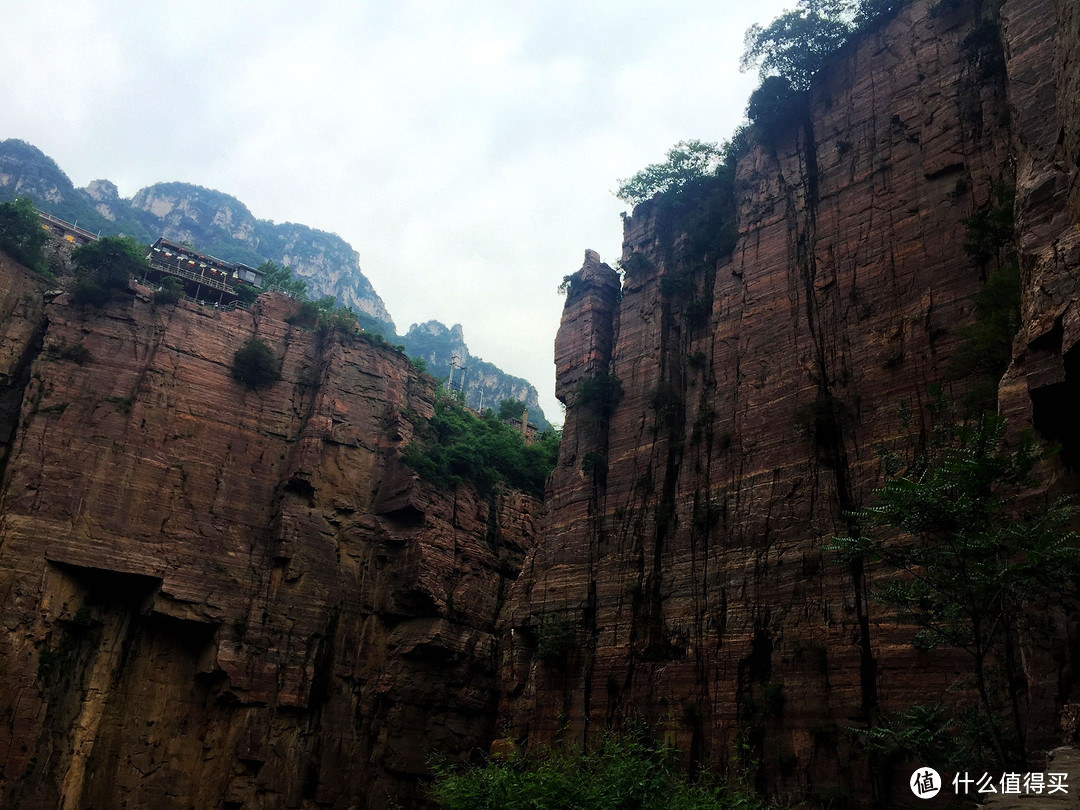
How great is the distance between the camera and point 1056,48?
603 inches

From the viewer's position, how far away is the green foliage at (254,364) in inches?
1441

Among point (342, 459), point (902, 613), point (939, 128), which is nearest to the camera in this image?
point (902, 613)

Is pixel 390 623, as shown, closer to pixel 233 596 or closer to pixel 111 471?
pixel 233 596

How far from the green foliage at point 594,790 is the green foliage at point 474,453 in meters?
17.9

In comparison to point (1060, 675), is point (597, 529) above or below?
above

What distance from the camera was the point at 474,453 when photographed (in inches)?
1550

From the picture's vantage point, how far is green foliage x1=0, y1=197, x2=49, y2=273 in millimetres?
34094

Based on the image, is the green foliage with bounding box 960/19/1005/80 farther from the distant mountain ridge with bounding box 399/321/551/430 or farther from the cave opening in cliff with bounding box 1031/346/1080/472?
the distant mountain ridge with bounding box 399/321/551/430

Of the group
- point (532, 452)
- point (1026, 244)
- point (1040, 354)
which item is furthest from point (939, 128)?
point (532, 452)

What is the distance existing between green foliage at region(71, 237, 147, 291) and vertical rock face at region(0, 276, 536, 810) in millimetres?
923

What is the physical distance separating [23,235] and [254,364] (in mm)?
10763

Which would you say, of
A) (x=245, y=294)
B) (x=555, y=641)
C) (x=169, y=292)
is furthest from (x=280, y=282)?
(x=555, y=641)

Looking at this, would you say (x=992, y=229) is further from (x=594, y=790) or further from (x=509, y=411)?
(x=509, y=411)

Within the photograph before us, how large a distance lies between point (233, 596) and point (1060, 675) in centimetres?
2811
